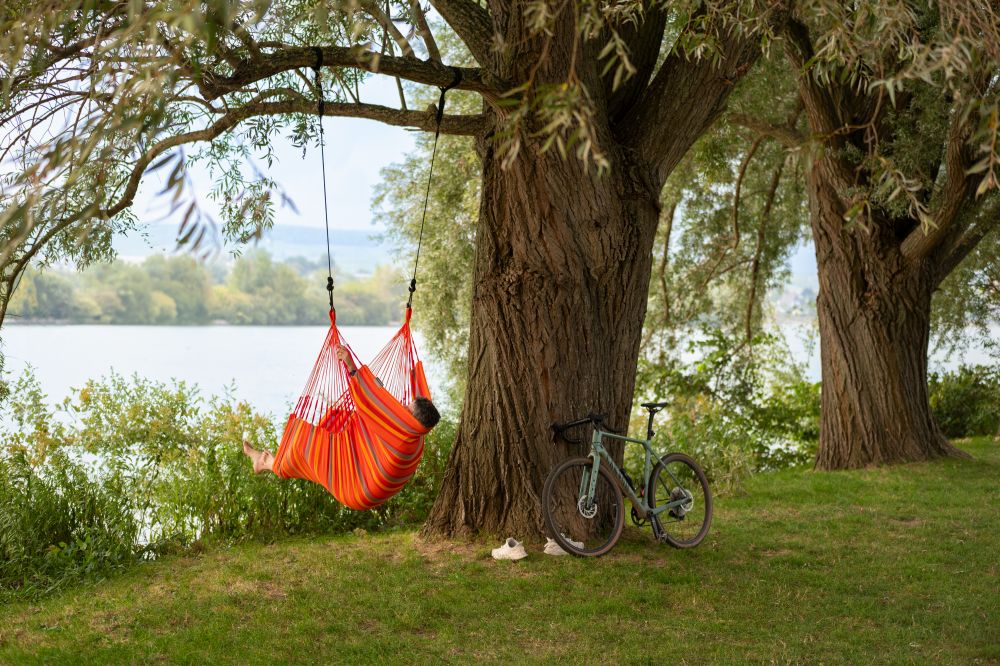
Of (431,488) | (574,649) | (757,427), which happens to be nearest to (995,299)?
(757,427)

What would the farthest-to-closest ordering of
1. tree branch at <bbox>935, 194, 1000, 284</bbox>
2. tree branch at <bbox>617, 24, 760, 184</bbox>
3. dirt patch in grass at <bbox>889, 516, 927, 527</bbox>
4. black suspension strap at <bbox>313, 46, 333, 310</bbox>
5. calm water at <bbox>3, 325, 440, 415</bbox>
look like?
1. calm water at <bbox>3, 325, 440, 415</bbox>
2. tree branch at <bbox>935, 194, 1000, 284</bbox>
3. dirt patch in grass at <bbox>889, 516, 927, 527</bbox>
4. tree branch at <bbox>617, 24, 760, 184</bbox>
5. black suspension strap at <bbox>313, 46, 333, 310</bbox>

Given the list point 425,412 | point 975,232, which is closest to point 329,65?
point 425,412

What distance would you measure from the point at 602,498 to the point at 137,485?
2487 millimetres

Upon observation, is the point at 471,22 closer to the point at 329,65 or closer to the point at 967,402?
the point at 329,65

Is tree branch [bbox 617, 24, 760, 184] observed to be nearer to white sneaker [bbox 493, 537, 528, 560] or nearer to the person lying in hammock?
the person lying in hammock

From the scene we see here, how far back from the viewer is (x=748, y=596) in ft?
12.1

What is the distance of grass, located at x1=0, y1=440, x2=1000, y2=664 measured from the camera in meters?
3.12

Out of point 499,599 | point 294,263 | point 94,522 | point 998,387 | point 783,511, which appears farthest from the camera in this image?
point 294,263

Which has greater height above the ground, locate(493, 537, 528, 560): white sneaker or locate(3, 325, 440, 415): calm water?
locate(3, 325, 440, 415): calm water

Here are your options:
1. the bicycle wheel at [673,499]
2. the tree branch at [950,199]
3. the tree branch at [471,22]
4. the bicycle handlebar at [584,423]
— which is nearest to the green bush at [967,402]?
the tree branch at [950,199]

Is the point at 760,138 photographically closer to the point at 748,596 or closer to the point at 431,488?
the point at 431,488

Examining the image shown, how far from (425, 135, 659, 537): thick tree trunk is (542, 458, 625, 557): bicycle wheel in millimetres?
105

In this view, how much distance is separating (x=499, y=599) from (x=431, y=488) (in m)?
1.81

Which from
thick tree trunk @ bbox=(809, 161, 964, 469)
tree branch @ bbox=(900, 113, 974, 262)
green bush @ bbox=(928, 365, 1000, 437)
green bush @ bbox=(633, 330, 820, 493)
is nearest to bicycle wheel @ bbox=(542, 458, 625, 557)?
tree branch @ bbox=(900, 113, 974, 262)
